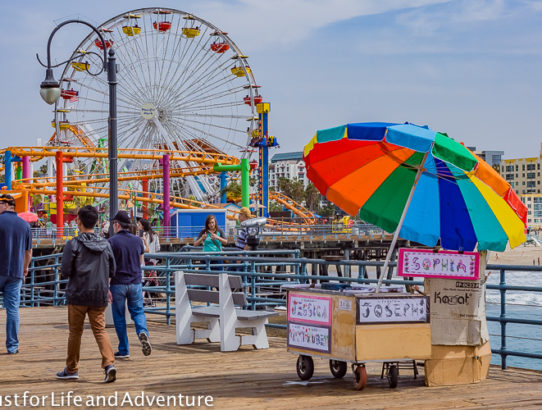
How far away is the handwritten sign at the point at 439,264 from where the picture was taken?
755 centimetres

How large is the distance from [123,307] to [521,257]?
109400 millimetres

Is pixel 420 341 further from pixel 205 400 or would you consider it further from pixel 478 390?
pixel 205 400

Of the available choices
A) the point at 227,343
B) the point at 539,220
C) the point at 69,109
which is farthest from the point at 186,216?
the point at 539,220

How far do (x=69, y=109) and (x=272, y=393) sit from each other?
162ft

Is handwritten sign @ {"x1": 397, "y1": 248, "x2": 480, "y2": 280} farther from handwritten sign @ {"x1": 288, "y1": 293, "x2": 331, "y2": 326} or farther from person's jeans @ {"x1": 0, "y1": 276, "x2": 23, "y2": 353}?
→ person's jeans @ {"x1": 0, "y1": 276, "x2": 23, "y2": 353}

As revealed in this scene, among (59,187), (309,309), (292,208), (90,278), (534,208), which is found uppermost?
(534,208)

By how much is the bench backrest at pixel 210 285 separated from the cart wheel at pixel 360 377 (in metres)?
2.60

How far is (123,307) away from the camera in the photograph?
875cm

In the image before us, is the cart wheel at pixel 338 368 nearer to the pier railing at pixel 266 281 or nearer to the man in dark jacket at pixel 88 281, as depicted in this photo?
the pier railing at pixel 266 281

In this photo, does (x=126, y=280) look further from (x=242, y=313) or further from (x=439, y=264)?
(x=439, y=264)

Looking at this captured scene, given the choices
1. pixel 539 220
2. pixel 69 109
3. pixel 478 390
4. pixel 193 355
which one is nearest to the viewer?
pixel 478 390

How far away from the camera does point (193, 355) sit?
9.29 m

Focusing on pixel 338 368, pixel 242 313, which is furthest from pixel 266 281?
pixel 338 368

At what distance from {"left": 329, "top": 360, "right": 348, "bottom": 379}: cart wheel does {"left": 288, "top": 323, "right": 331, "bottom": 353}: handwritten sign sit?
11.7 inches
